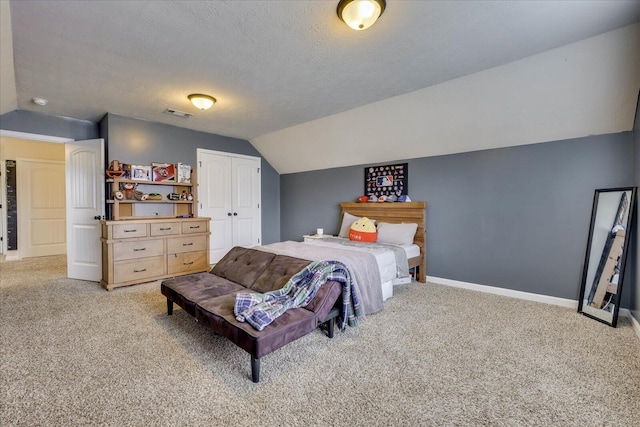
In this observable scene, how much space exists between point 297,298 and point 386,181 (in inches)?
116

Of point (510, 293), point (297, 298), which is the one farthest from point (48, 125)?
point (510, 293)

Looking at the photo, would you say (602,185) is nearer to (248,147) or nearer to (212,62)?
(212,62)

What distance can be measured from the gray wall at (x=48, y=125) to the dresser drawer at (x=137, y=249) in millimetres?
2065

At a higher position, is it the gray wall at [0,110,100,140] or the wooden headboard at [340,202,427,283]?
the gray wall at [0,110,100,140]

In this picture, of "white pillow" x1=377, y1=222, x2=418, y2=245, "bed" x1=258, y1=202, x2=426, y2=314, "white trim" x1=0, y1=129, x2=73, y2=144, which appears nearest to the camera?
"bed" x1=258, y1=202, x2=426, y2=314

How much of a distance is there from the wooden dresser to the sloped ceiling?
1627 mm

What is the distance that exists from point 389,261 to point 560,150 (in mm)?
2212

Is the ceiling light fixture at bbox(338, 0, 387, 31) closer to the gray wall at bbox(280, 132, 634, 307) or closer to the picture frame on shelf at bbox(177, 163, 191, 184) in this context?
the gray wall at bbox(280, 132, 634, 307)

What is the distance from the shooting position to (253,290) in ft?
8.47

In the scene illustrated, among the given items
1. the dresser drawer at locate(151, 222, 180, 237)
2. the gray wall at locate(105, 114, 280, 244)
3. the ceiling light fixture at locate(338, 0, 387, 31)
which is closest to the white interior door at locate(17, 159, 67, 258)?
the gray wall at locate(105, 114, 280, 244)

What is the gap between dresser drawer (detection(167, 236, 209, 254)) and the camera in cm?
Answer: 405

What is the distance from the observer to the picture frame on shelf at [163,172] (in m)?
4.32

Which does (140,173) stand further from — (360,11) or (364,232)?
(360,11)

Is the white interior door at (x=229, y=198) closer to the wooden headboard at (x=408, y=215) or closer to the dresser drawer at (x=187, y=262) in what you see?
the dresser drawer at (x=187, y=262)
